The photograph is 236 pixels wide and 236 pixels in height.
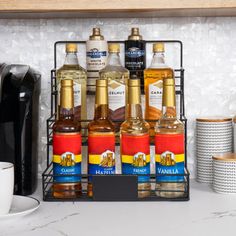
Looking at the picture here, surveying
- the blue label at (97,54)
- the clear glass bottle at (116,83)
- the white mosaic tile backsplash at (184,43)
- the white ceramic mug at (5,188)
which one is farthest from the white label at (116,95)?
the white ceramic mug at (5,188)

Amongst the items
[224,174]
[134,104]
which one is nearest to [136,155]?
[134,104]

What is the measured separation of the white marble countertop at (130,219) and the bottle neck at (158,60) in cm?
39

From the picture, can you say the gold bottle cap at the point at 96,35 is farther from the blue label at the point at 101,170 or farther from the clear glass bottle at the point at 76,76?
the blue label at the point at 101,170

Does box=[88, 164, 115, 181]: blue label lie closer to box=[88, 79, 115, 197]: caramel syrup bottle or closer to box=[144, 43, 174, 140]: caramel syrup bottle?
box=[88, 79, 115, 197]: caramel syrup bottle

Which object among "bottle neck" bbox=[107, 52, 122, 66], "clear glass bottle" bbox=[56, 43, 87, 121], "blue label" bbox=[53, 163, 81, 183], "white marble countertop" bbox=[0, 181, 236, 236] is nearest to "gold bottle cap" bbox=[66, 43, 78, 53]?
"clear glass bottle" bbox=[56, 43, 87, 121]

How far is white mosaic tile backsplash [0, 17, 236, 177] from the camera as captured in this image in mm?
1751

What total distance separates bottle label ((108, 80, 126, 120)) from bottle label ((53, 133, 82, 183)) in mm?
147

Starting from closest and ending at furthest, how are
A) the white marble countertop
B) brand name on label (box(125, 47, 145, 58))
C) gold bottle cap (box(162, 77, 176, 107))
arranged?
the white marble countertop → gold bottle cap (box(162, 77, 176, 107)) → brand name on label (box(125, 47, 145, 58))

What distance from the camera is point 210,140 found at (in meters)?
1.68

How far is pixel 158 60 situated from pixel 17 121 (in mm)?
432

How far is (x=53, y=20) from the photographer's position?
176cm

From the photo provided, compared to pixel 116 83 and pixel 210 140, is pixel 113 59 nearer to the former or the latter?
pixel 116 83

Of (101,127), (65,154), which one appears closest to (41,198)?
(65,154)

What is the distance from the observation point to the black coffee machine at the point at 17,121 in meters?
1.53
